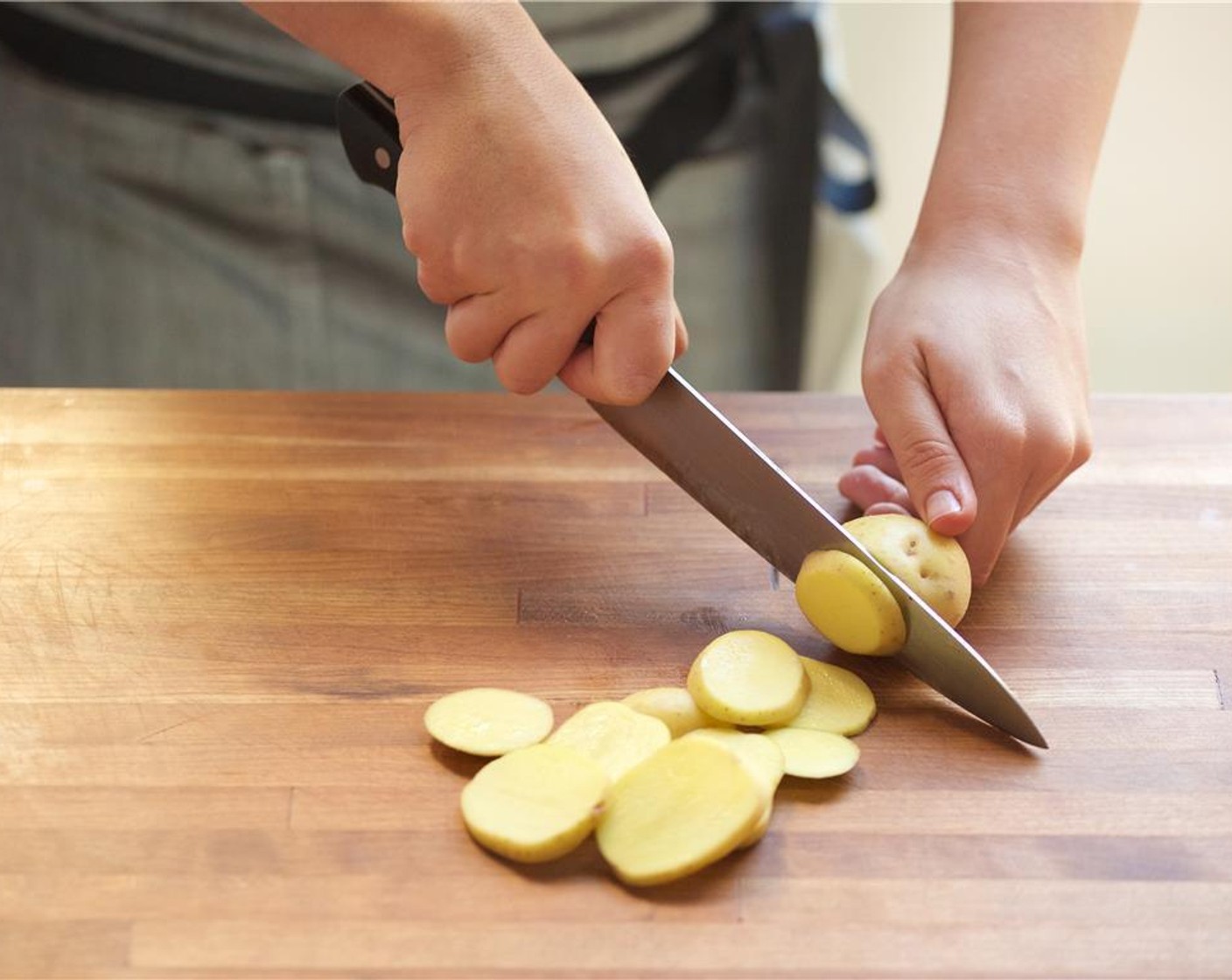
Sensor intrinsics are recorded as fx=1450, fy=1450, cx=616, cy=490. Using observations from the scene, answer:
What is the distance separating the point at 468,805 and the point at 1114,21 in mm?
941

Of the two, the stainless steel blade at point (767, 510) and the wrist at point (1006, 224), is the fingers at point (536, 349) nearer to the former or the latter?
the stainless steel blade at point (767, 510)

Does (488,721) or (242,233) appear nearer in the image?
(488,721)

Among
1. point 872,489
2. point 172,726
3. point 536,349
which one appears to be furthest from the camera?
point 872,489

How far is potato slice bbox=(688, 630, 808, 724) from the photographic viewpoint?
999mm

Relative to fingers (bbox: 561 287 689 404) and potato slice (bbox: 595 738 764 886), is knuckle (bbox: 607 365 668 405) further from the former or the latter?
potato slice (bbox: 595 738 764 886)

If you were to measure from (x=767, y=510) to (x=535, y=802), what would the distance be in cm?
32

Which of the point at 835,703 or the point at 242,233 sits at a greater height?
the point at 835,703

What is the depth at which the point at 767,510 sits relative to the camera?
113 centimetres

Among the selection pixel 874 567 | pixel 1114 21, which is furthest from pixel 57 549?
pixel 1114 21

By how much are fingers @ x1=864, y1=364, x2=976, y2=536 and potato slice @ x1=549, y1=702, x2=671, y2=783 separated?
0.28 meters

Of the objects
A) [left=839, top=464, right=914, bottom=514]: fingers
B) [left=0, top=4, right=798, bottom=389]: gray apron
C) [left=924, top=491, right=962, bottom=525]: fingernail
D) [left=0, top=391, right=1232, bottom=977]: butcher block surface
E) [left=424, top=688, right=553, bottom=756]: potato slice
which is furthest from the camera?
[left=0, top=4, right=798, bottom=389]: gray apron

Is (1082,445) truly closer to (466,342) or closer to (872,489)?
(872,489)

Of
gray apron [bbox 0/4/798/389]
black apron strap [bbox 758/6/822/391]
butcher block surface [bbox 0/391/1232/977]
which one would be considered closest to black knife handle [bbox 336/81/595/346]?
butcher block surface [bbox 0/391/1232/977]

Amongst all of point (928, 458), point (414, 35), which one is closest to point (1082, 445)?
point (928, 458)
